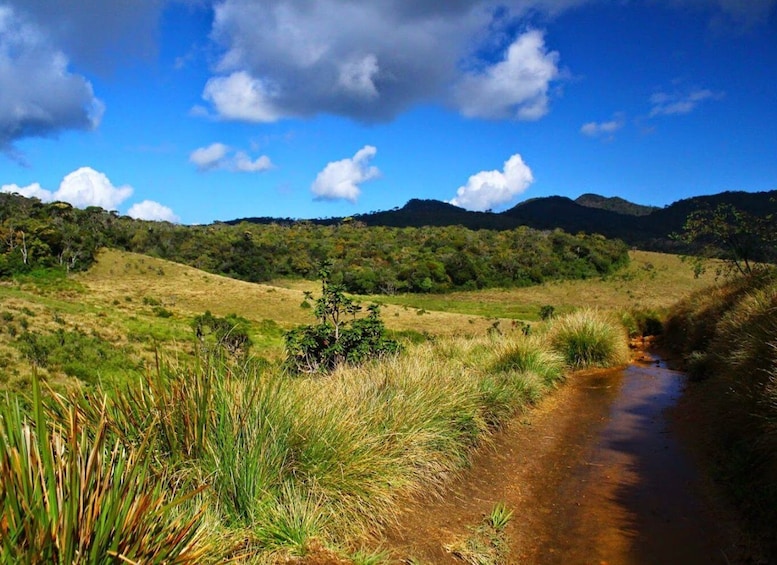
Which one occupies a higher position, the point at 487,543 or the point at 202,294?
the point at 487,543

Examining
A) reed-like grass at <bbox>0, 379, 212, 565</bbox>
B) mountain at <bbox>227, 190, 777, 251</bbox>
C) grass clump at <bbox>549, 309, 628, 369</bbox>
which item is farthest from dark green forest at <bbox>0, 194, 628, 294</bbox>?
reed-like grass at <bbox>0, 379, 212, 565</bbox>

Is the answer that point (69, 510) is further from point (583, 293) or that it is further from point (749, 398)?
point (583, 293)

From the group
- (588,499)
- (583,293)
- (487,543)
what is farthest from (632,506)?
(583,293)

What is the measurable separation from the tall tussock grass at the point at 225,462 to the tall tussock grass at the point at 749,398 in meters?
2.77

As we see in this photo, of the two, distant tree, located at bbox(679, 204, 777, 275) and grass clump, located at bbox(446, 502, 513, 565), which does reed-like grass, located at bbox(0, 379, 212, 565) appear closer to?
grass clump, located at bbox(446, 502, 513, 565)

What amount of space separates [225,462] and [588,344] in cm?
1072

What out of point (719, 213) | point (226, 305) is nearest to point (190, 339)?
point (226, 305)

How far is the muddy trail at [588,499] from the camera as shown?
4.58 meters

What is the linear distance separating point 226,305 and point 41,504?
190ft

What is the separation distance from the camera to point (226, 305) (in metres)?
58.0

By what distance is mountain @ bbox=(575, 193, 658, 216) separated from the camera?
172 m

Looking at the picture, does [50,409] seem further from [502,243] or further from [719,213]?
[502,243]

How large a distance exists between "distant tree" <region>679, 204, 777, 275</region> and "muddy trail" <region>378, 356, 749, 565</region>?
10801 mm

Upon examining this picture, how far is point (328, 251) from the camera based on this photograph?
91.3 metres
